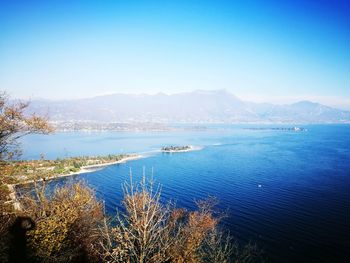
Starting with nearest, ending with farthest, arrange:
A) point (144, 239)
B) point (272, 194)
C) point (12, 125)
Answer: point (144, 239)
point (12, 125)
point (272, 194)

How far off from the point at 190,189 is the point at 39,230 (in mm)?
46422

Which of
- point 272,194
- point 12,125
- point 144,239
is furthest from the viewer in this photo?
point 272,194

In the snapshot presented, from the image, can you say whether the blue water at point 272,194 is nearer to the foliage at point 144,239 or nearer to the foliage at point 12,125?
the foliage at point 144,239

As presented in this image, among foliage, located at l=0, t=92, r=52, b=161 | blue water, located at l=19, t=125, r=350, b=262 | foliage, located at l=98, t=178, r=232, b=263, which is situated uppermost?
foliage, located at l=0, t=92, r=52, b=161

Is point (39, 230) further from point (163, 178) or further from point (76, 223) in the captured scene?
point (163, 178)

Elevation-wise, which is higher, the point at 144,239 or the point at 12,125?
the point at 12,125

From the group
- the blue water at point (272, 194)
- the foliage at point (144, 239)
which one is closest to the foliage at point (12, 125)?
the foliage at point (144, 239)

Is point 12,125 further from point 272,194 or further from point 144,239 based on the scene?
point 272,194

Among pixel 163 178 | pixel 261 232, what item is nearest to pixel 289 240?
pixel 261 232

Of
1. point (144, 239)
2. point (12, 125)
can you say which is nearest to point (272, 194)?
point (144, 239)

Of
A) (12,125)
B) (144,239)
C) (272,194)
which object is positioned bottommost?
(272,194)

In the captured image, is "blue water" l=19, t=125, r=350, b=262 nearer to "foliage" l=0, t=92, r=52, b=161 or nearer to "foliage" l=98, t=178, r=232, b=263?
"foliage" l=98, t=178, r=232, b=263

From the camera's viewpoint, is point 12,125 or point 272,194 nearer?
point 12,125

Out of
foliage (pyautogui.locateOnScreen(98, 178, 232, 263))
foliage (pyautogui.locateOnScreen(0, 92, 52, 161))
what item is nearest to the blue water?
foliage (pyautogui.locateOnScreen(98, 178, 232, 263))
